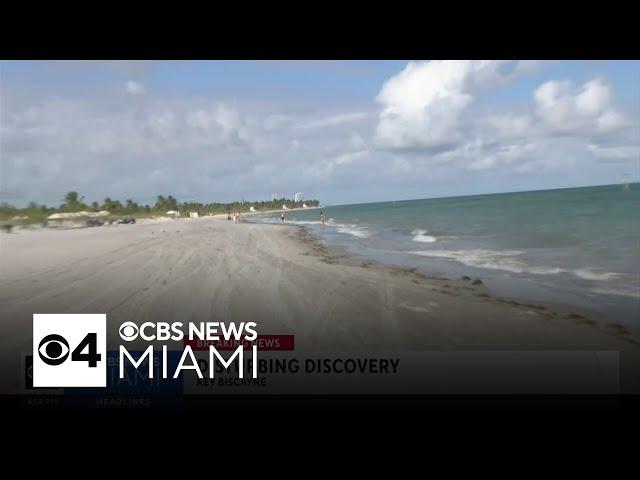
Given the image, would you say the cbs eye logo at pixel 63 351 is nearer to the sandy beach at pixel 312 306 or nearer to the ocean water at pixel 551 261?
the sandy beach at pixel 312 306

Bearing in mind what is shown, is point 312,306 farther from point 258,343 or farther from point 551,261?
point 551,261

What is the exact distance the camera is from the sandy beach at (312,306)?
15.7 feet

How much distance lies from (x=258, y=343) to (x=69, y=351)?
6.78 ft

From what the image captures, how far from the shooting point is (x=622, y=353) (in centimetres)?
441

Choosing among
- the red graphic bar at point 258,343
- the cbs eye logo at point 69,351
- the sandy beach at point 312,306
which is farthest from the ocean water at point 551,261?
the cbs eye logo at point 69,351

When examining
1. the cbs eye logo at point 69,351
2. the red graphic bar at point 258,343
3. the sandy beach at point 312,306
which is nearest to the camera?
the cbs eye logo at point 69,351

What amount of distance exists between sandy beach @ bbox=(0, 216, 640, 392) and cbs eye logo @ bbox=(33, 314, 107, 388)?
1.67 ft

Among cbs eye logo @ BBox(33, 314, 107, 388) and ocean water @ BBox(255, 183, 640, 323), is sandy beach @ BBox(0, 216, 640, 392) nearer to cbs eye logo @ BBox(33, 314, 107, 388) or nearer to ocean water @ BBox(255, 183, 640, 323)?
cbs eye logo @ BBox(33, 314, 107, 388)

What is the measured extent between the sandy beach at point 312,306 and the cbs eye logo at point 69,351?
51 centimetres

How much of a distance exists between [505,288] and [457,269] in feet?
7.06
